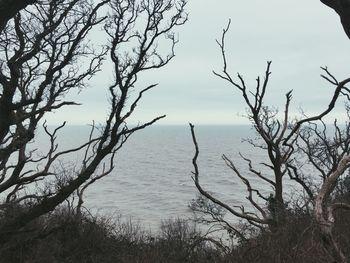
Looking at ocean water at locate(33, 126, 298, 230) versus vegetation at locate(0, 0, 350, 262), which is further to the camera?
ocean water at locate(33, 126, 298, 230)

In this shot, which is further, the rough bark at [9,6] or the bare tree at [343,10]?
the rough bark at [9,6]

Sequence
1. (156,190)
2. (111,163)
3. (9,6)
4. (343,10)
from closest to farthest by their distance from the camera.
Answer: (343,10)
(9,6)
(111,163)
(156,190)

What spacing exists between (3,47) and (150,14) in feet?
12.8

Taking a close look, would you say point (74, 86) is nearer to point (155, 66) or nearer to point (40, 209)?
point (155, 66)

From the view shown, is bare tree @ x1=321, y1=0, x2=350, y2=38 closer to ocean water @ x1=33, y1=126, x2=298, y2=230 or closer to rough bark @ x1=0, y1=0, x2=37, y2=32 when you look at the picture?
rough bark @ x1=0, y1=0, x2=37, y2=32

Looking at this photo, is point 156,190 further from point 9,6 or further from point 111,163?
point 9,6

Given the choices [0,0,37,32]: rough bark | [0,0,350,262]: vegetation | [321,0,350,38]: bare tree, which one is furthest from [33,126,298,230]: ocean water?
[321,0,350,38]: bare tree

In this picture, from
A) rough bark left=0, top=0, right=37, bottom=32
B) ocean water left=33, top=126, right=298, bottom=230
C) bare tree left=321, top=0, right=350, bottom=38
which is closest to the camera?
bare tree left=321, top=0, right=350, bottom=38

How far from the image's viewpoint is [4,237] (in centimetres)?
998

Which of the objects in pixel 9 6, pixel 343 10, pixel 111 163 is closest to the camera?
pixel 343 10

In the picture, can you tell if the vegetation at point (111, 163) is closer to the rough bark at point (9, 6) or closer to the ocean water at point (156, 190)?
the rough bark at point (9, 6)

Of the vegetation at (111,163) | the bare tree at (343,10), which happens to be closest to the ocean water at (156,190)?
the vegetation at (111,163)

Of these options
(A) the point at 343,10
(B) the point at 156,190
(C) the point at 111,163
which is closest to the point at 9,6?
(A) the point at 343,10

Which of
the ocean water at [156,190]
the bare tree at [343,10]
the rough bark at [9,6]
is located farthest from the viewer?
the ocean water at [156,190]
